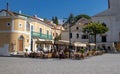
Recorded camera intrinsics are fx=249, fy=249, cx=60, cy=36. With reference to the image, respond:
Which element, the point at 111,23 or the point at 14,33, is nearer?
the point at 14,33

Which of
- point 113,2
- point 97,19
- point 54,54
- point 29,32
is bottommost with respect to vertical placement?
point 54,54

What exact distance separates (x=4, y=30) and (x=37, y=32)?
960 centimetres

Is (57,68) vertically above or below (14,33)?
below

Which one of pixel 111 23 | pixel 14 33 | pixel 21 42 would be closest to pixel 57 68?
pixel 14 33

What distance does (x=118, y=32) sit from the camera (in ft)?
230

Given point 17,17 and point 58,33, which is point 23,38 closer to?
point 17,17

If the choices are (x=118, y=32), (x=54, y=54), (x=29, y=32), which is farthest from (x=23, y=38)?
(x=118, y=32)

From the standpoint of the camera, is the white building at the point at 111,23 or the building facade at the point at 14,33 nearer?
the building facade at the point at 14,33

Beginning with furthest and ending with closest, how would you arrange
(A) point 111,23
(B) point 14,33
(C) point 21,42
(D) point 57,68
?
(A) point 111,23, (C) point 21,42, (B) point 14,33, (D) point 57,68

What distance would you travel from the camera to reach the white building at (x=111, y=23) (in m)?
69.6

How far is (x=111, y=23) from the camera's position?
71812 mm

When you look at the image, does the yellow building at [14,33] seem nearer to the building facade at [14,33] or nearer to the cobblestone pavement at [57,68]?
the building facade at [14,33]

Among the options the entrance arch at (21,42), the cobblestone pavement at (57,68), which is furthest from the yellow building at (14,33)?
the cobblestone pavement at (57,68)

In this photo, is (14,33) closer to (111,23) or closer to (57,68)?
(57,68)
